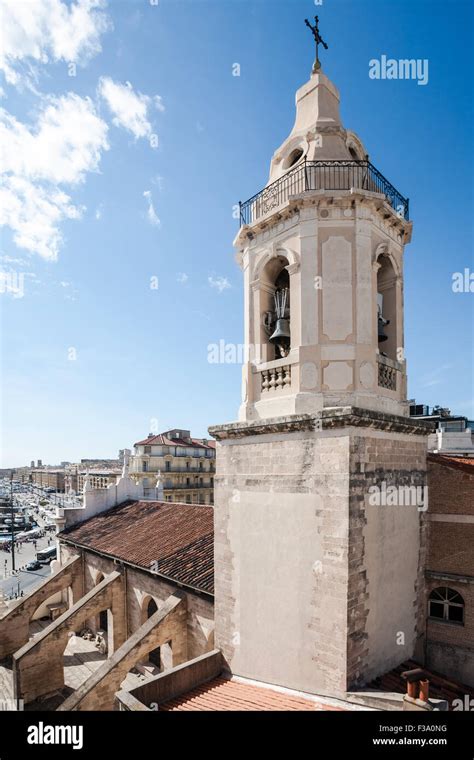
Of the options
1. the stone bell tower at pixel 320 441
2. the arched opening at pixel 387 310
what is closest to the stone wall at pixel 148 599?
the stone bell tower at pixel 320 441

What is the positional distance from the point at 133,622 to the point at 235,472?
10473 mm

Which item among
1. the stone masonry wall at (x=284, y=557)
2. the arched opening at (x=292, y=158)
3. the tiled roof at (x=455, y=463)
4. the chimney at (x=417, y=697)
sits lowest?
the chimney at (x=417, y=697)

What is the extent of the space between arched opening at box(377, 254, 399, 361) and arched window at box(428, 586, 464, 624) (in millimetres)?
6114

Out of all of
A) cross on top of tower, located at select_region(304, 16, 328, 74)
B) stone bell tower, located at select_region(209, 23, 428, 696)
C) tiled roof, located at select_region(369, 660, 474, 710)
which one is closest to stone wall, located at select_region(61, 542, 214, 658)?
stone bell tower, located at select_region(209, 23, 428, 696)

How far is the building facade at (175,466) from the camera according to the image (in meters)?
48.2

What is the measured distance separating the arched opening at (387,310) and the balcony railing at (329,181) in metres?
1.35

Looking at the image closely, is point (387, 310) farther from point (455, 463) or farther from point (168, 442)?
point (168, 442)

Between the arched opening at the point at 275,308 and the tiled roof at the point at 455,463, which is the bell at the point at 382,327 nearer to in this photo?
the arched opening at the point at 275,308

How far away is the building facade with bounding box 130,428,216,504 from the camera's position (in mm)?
48188

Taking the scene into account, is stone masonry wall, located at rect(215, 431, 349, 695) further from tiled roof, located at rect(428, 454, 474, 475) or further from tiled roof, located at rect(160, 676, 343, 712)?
tiled roof, located at rect(428, 454, 474, 475)

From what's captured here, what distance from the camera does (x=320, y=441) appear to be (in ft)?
26.0

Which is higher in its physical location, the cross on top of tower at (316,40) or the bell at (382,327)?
the cross on top of tower at (316,40)

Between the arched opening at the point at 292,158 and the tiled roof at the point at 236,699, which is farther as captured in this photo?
the arched opening at the point at 292,158

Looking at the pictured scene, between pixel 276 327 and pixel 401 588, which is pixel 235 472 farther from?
pixel 401 588
